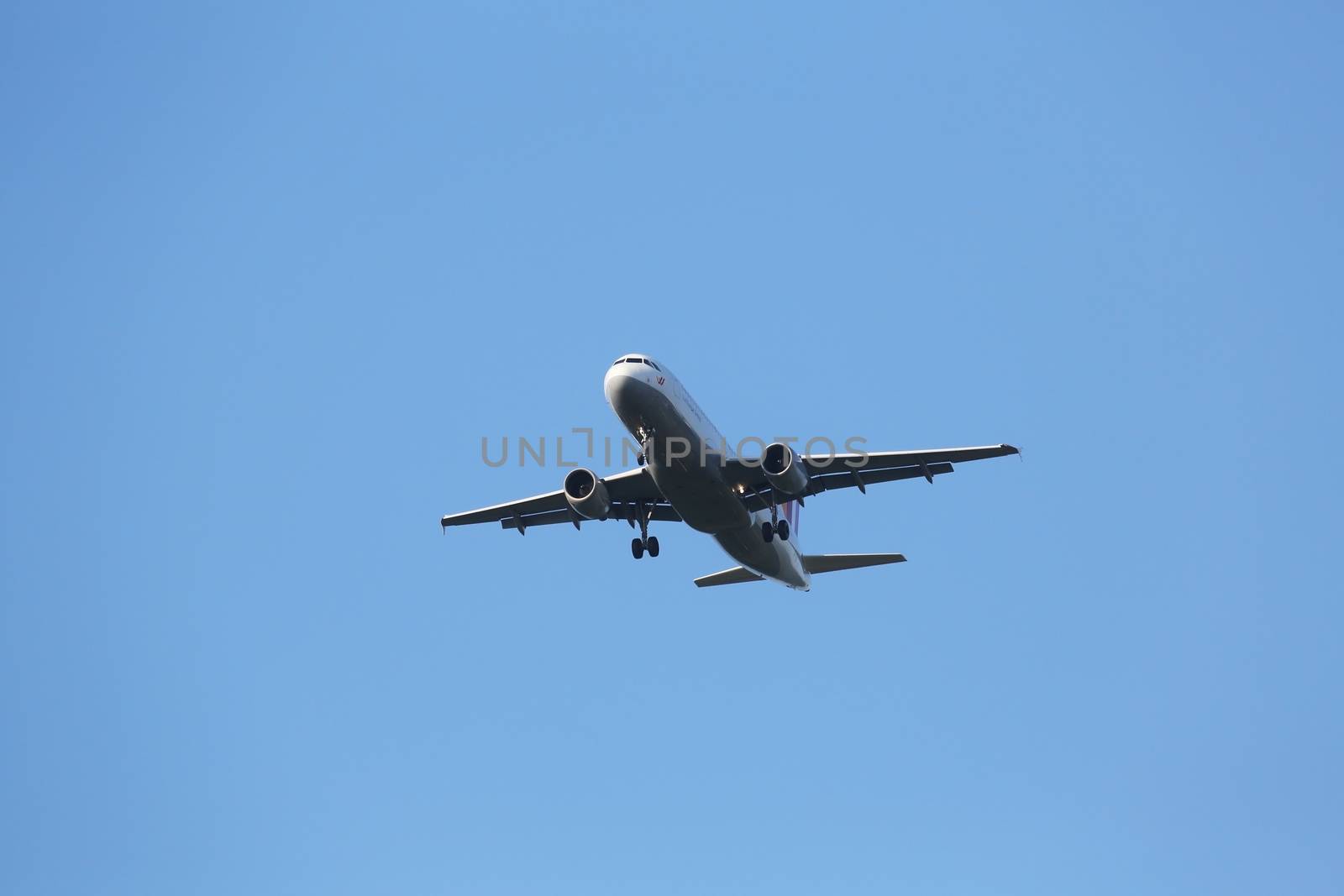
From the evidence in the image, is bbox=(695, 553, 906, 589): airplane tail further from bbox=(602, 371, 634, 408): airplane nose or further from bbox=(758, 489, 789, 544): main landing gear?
bbox=(602, 371, 634, 408): airplane nose

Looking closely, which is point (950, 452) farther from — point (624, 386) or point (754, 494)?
point (624, 386)

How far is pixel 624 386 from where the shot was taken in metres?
44.6

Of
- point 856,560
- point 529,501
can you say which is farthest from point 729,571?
point 529,501

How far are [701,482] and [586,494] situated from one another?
406cm

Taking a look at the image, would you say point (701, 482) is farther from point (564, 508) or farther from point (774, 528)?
point (564, 508)

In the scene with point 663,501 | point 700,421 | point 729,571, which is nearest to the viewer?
point 700,421

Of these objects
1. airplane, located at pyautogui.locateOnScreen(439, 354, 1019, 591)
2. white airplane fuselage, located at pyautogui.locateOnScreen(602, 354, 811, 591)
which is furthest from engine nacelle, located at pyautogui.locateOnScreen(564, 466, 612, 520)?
white airplane fuselage, located at pyautogui.locateOnScreen(602, 354, 811, 591)

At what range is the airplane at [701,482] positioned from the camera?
149 ft

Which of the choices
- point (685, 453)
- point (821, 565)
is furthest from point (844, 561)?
point (685, 453)

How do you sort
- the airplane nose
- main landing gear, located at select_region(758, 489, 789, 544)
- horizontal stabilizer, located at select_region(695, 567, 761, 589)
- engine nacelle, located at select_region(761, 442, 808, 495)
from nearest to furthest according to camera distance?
the airplane nose
engine nacelle, located at select_region(761, 442, 808, 495)
main landing gear, located at select_region(758, 489, 789, 544)
horizontal stabilizer, located at select_region(695, 567, 761, 589)

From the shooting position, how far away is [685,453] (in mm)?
46438

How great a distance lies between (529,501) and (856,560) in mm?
11474

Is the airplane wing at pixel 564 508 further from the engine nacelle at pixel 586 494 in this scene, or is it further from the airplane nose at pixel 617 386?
the airplane nose at pixel 617 386

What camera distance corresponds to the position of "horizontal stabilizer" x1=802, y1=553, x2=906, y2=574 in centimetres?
5531
